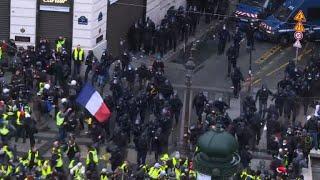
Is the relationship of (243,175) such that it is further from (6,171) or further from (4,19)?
(4,19)

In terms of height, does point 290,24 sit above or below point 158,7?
below

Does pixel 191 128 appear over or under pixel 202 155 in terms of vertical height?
under

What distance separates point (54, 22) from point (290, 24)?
12.2m

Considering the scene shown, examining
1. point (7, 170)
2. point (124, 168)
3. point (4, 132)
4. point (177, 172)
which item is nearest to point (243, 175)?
point (177, 172)

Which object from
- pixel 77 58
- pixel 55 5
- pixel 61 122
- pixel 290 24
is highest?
pixel 55 5

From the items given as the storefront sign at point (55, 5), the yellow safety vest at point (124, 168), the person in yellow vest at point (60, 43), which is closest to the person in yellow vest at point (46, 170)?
the yellow safety vest at point (124, 168)

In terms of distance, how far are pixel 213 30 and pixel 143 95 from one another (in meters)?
13.5

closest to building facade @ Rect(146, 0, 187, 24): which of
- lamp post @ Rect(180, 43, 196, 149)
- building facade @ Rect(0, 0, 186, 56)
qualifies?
building facade @ Rect(0, 0, 186, 56)

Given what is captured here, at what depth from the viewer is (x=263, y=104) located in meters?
31.4

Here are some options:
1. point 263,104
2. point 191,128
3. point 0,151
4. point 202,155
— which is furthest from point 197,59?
point 202,155

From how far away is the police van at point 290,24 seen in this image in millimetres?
41344

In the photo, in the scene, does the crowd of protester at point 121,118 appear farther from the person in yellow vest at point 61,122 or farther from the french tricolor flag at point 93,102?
the french tricolor flag at point 93,102

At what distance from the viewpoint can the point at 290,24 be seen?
41.4 m

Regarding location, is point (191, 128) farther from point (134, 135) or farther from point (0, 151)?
point (0, 151)
